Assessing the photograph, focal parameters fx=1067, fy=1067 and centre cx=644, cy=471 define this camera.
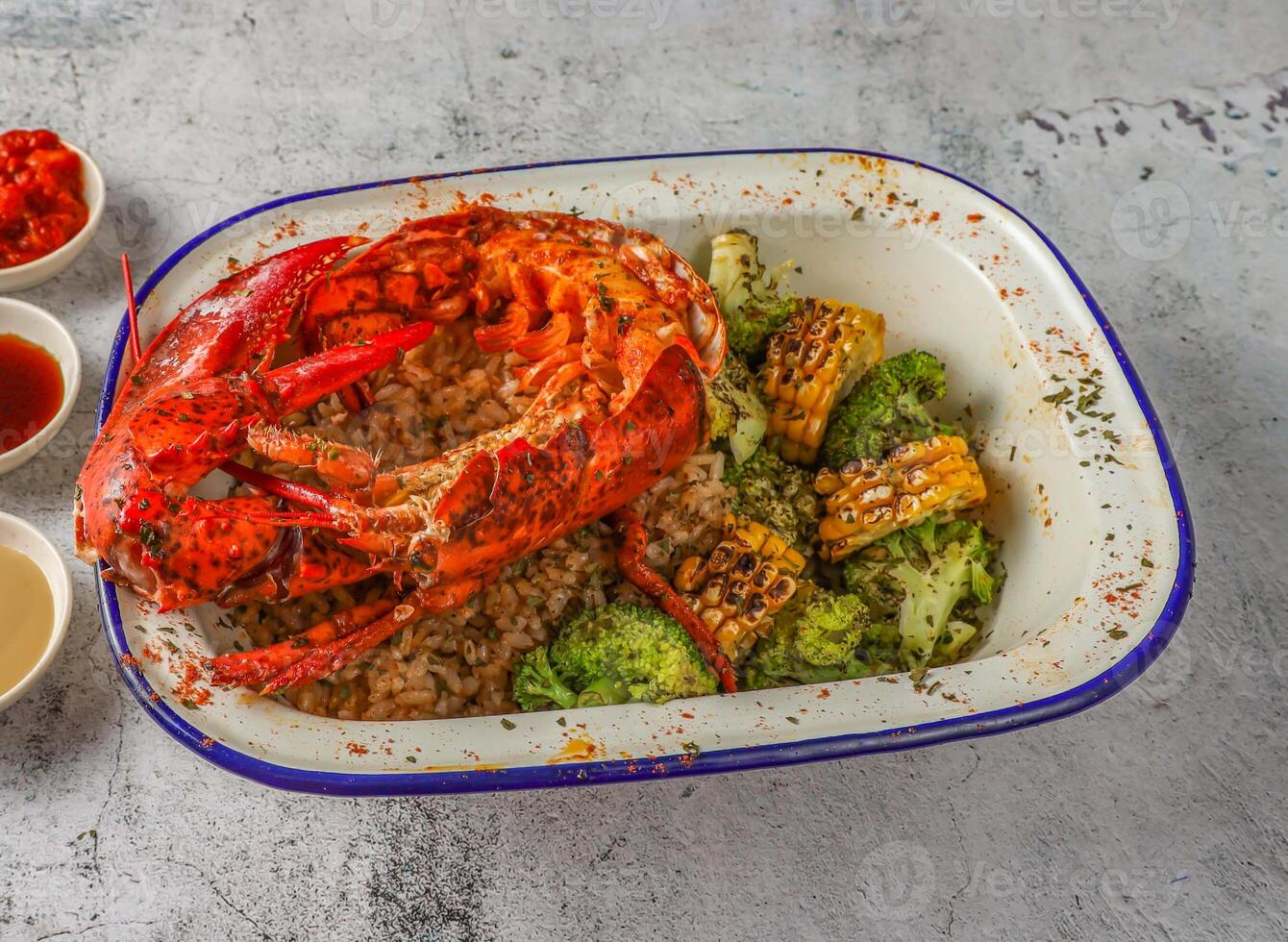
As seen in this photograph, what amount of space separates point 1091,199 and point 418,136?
10.4ft

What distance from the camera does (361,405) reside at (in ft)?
10.7

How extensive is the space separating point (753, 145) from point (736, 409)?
2.14 m

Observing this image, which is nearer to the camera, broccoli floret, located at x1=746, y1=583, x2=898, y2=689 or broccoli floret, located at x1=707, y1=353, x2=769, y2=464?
broccoli floret, located at x1=746, y1=583, x2=898, y2=689

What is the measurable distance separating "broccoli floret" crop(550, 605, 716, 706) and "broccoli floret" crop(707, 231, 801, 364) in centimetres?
100

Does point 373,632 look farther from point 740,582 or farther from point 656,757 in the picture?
point 740,582

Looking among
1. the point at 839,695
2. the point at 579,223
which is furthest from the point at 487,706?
the point at 579,223

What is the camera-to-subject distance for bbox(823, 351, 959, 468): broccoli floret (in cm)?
343

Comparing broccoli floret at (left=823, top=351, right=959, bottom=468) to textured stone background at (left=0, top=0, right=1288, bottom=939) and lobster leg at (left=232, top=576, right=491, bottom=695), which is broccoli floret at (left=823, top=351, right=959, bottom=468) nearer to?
textured stone background at (left=0, top=0, right=1288, bottom=939)

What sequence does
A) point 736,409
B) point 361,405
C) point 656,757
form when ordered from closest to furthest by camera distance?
point 656,757 < point 361,405 < point 736,409

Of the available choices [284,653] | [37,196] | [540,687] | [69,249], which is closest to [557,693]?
[540,687]

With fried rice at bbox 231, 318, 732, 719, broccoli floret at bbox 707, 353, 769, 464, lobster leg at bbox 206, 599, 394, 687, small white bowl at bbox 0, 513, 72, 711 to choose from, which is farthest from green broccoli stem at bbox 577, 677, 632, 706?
small white bowl at bbox 0, 513, 72, 711

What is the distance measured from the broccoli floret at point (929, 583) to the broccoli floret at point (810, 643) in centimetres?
16

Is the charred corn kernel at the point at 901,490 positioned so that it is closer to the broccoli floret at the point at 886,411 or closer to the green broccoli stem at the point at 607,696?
the broccoli floret at the point at 886,411

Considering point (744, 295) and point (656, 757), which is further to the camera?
point (744, 295)
